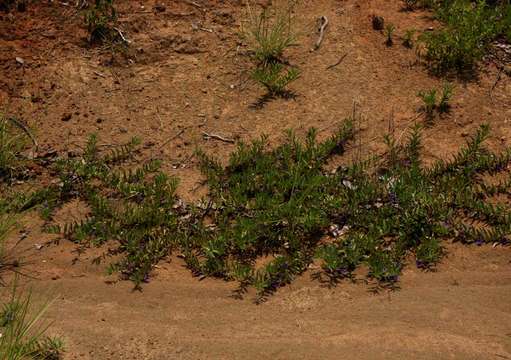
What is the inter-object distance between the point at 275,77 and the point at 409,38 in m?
1.30

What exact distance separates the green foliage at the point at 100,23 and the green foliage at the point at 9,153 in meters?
1.27

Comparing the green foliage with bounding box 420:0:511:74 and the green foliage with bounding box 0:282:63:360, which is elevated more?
the green foliage with bounding box 420:0:511:74

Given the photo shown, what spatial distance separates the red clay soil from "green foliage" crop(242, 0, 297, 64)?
0.12m

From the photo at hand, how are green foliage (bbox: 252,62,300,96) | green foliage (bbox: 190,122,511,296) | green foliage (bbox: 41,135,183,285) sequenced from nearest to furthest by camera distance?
green foliage (bbox: 190,122,511,296), green foliage (bbox: 41,135,183,285), green foliage (bbox: 252,62,300,96)

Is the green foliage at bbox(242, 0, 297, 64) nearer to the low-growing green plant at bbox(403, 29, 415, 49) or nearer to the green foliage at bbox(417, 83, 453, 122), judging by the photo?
the low-growing green plant at bbox(403, 29, 415, 49)

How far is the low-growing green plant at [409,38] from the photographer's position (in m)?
6.34

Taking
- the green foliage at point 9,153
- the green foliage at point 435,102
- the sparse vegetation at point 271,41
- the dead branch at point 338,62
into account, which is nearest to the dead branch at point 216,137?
the sparse vegetation at point 271,41

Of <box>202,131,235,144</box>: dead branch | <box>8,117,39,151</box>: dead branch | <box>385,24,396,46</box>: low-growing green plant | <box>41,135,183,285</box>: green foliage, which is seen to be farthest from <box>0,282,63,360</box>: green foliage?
<box>385,24,396,46</box>: low-growing green plant

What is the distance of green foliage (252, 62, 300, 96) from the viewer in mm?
6027

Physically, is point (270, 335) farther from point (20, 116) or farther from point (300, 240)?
point (20, 116)

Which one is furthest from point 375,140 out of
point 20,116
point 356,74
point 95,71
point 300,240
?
point 20,116

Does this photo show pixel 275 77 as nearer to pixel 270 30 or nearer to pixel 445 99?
pixel 270 30

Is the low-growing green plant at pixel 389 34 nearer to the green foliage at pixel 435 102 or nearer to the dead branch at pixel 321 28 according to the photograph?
the dead branch at pixel 321 28

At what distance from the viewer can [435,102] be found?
5.91 m
